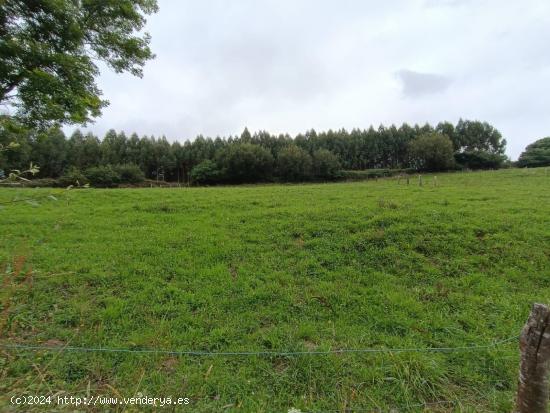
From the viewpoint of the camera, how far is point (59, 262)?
229 inches

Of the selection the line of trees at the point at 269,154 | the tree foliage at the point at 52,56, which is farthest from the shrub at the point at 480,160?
the tree foliage at the point at 52,56

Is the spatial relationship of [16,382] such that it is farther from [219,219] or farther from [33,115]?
[219,219]

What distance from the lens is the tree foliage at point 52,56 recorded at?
16.6 feet

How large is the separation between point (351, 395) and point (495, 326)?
2.79m

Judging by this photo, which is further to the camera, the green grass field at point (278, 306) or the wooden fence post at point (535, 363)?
the green grass field at point (278, 306)

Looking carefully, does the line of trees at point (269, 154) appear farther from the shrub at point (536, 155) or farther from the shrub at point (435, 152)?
the shrub at point (536, 155)

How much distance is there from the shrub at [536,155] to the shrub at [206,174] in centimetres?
6347

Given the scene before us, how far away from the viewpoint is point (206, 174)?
52.5 meters

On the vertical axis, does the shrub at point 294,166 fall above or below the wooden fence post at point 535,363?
above

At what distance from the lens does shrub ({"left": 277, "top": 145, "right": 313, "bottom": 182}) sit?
52.9 metres

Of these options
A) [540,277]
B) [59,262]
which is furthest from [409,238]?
[59,262]

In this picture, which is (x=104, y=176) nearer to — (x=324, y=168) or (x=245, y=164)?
(x=245, y=164)

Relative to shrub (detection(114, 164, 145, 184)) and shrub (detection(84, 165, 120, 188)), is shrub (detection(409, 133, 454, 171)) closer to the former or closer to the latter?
shrub (detection(114, 164, 145, 184))

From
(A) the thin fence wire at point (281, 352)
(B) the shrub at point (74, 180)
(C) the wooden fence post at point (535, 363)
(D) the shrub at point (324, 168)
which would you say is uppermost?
(D) the shrub at point (324, 168)
